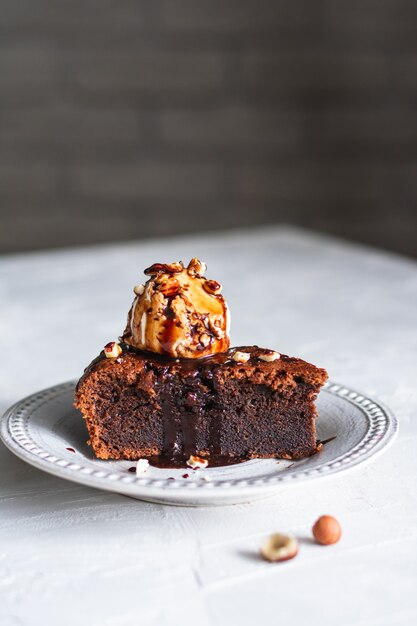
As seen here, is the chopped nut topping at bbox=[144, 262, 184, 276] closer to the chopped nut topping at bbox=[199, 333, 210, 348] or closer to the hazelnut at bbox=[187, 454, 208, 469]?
the chopped nut topping at bbox=[199, 333, 210, 348]

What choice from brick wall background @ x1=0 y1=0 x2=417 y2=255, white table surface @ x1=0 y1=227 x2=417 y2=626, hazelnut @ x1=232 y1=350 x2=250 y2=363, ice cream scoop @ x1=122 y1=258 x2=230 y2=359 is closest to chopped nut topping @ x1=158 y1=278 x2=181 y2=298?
ice cream scoop @ x1=122 y1=258 x2=230 y2=359

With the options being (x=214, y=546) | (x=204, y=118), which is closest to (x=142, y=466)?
(x=214, y=546)

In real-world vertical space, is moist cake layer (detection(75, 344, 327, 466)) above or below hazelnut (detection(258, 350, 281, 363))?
below

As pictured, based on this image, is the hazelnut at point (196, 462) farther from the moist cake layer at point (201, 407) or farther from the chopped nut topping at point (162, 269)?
the chopped nut topping at point (162, 269)

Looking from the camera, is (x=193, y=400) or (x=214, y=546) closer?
(x=214, y=546)

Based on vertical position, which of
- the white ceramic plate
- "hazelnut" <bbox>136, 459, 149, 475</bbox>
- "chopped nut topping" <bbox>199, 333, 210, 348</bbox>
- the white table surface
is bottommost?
the white table surface

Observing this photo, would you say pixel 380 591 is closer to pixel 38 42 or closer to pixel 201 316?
pixel 201 316

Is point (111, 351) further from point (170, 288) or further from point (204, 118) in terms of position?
point (204, 118)
